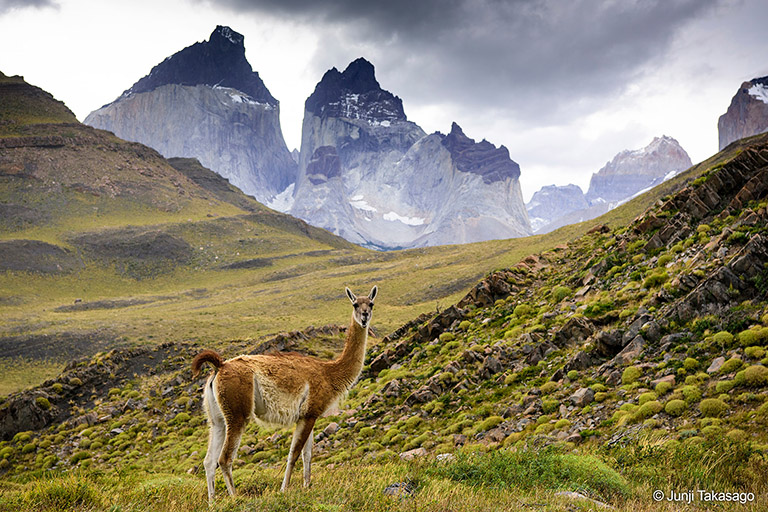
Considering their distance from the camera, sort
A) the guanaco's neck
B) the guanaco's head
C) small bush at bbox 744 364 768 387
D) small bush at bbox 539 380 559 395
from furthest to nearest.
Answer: small bush at bbox 539 380 559 395 → small bush at bbox 744 364 768 387 → the guanaco's neck → the guanaco's head

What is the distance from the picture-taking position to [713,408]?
10008 mm

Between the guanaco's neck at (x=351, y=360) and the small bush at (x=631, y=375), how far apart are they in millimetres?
8131

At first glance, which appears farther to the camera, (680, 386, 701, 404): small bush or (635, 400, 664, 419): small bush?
(635, 400, 664, 419): small bush

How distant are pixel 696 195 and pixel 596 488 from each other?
19.5 meters

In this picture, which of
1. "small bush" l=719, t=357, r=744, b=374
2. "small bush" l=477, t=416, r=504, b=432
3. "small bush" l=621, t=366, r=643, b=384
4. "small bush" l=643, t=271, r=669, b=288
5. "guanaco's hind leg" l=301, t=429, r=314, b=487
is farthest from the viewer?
Result: "small bush" l=643, t=271, r=669, b=288

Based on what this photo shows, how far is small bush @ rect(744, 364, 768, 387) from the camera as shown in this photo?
33.2ft

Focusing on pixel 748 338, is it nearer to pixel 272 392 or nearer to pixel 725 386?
pixel 725 386

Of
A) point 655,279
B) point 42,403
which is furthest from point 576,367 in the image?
point 42,403

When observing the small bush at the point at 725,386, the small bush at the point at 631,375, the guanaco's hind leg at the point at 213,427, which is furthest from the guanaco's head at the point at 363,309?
the small bush at the point at 725,386

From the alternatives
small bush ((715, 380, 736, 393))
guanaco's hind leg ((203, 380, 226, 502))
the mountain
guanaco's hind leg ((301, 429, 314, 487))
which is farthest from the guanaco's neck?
small bush ((715, 380, 736, 393))

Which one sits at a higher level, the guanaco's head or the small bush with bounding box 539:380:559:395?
the guanaco's head

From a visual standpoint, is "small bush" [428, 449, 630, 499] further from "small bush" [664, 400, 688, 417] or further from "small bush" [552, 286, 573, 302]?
"small bush" [552, 286, 573, 302]

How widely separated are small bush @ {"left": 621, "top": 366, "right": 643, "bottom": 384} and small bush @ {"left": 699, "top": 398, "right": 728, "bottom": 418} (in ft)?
8.07

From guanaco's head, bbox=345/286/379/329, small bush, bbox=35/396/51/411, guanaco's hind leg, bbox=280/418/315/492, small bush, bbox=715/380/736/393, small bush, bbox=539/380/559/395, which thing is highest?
guanaco's head, bbox=345/286/379/329
